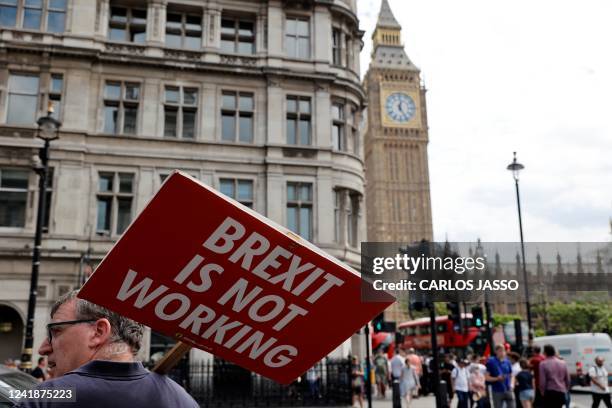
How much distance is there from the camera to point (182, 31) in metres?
25.4

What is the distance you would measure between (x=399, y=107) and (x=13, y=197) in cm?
11049

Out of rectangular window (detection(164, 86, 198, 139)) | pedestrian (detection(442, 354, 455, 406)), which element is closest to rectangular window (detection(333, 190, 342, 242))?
rectangular window (detection(164, 86, 198, 139))

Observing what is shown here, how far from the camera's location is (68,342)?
2.25m

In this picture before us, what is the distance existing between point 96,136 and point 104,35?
475 cm

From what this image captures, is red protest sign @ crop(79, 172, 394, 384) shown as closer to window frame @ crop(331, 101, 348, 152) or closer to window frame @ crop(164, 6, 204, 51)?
window frame @ crop(331, 101, 348, 152)

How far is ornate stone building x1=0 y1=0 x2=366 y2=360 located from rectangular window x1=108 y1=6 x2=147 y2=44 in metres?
0.05

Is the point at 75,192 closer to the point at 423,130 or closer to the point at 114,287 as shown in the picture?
the point at 114,287

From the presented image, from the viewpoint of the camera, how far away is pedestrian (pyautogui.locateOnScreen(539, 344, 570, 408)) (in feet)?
37.5

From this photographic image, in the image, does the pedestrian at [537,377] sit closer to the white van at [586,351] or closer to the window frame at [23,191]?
the white van at [586,351]

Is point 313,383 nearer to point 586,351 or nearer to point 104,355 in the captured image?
point 586,351

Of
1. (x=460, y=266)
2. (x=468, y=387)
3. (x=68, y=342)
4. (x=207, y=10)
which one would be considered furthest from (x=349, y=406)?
(x=207, y=10)

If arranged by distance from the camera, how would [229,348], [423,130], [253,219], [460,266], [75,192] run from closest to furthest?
[253,219] → [229,348] → [460,266] → [75,192] → [423,130]

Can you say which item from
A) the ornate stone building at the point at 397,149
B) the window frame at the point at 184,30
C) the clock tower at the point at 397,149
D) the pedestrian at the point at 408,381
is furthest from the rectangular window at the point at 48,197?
the clock tower at the point at 397,149

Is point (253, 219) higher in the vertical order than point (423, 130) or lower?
lower
